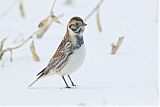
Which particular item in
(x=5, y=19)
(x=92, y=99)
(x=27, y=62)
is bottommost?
(x=92, y=99)

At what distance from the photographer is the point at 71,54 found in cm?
442

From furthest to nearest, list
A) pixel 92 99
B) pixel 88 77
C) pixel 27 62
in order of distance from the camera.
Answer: pixel 27 62, pixel 88 77, pixel 92 99

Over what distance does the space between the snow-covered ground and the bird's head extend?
313mm

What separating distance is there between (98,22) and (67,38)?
121cm

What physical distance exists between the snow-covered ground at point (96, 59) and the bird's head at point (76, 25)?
0.31 m

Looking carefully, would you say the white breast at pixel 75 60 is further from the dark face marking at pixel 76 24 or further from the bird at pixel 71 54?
the dark face marking at pixel 76 24

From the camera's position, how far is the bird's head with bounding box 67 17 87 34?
4.44 m

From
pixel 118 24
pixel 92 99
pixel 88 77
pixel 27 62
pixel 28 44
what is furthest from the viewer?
pixel 118 24

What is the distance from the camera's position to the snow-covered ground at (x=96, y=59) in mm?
4359

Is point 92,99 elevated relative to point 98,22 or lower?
lower

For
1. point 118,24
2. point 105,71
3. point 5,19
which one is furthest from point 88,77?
point 5,19

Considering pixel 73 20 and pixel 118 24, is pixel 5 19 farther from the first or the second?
pixel 73 20

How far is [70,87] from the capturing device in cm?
450

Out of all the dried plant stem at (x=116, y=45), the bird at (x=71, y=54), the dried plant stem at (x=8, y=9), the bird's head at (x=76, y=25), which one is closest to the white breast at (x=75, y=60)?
the bird at (x=71, y=54)
